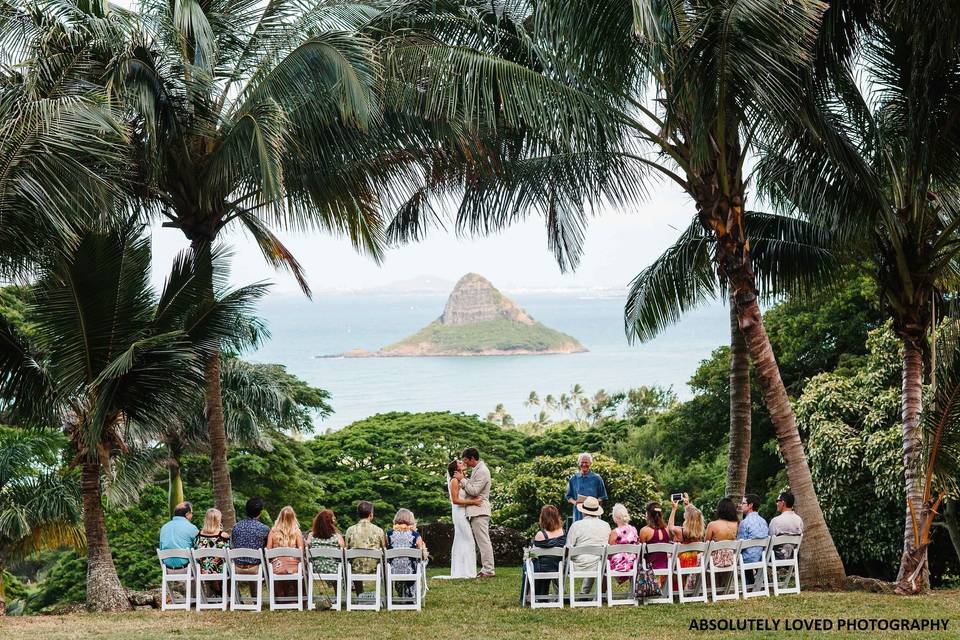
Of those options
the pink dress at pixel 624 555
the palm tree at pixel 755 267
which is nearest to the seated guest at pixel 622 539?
the pink dress at pixel 624 555

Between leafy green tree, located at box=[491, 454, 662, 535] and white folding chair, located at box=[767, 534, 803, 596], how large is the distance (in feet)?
24.7

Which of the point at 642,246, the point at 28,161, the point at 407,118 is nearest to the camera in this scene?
the point at 28,161

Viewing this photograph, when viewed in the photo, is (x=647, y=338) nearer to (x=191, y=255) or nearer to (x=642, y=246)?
(x=191, y=255)

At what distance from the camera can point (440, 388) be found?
11450 cm

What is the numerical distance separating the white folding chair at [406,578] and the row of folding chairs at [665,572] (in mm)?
1037

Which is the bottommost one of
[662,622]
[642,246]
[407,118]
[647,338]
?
[662,622]

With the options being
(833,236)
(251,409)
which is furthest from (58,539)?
(833,236)

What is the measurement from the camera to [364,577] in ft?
32.6

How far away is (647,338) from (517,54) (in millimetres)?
5965

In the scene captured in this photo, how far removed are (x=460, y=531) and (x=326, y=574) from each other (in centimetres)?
286

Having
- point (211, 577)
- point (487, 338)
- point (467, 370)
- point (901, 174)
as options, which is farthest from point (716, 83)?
point (487, 338)

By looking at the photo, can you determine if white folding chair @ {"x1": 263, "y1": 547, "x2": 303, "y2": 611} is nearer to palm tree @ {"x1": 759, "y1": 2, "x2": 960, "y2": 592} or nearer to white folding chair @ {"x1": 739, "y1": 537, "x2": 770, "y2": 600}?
white folding chair @ {"x1": 739, "y1": 537, "x2": 770, "y2": 600}

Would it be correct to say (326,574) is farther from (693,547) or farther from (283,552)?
(693,547)

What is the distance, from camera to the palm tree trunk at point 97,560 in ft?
34.7
